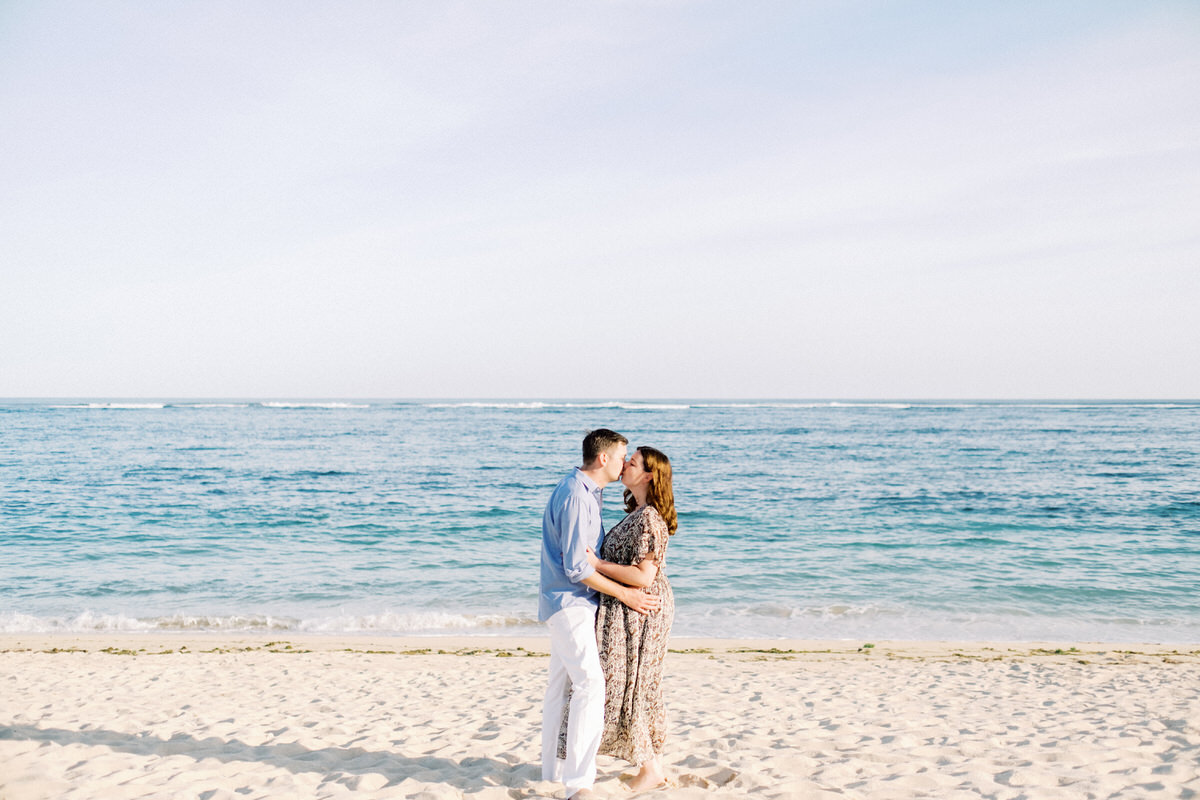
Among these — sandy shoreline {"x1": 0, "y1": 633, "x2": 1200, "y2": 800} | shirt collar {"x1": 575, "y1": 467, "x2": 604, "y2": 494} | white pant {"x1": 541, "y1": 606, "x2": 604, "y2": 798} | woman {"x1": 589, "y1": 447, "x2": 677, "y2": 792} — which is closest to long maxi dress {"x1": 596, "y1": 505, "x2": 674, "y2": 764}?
woman {"x1": 589, "y1": 447, "x2": 677, "y2": 792}

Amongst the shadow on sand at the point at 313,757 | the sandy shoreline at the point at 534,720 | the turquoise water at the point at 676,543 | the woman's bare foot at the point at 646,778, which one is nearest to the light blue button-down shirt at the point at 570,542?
the woman's bare foot at the point at 646,778

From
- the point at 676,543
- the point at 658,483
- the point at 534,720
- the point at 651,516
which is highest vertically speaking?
the point at 658,483

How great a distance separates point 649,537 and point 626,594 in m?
0.33

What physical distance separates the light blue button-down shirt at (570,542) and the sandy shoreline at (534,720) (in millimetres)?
1403

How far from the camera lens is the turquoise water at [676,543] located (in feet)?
35.5

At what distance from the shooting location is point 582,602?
13.2 ft

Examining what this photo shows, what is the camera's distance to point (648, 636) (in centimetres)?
416

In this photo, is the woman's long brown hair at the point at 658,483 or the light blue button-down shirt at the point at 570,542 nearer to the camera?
the light blue button-down shirt at the point at 570,542

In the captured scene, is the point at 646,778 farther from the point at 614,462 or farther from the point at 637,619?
the point at 614,462

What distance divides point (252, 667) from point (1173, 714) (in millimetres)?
8717

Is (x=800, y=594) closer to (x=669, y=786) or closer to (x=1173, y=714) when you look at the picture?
(x=1173, y=714)

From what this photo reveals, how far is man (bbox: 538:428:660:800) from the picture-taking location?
3932 millimetres

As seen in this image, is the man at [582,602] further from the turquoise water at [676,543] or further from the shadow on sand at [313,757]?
the turquoise water at [676,543]

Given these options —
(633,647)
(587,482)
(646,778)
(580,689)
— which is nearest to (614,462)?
(587,482)
